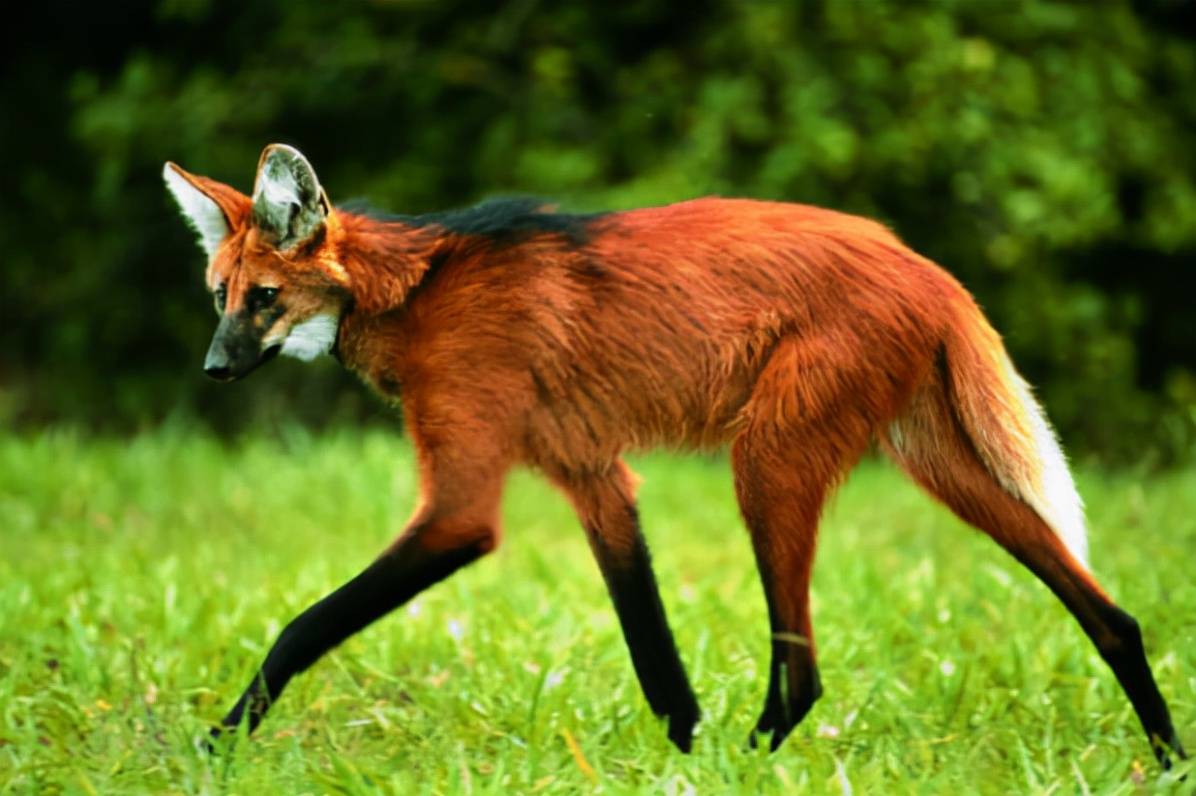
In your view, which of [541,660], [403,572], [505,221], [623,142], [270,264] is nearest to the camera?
[403,572]

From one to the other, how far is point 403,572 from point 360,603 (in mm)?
99

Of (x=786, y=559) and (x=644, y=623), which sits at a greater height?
(x=786, y=559)

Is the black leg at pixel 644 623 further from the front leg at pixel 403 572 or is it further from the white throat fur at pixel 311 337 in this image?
the white throat fur at pixel 311 337

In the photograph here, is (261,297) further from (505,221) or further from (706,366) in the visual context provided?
(706,366)

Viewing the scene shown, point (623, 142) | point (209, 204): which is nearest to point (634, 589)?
point (209, 204)

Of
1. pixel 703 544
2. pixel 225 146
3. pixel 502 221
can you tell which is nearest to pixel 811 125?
pixel 703 544

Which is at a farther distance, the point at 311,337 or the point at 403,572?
the point at 311,337

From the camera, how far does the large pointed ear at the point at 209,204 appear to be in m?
2.92

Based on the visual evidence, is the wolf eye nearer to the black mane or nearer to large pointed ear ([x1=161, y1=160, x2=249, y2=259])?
large pointed ear ([x1=161, y1=160, x2=249, y2=259])

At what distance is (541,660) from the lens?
11.4ft

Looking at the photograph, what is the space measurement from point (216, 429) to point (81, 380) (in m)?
0.87

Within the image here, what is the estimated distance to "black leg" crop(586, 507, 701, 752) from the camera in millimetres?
3057

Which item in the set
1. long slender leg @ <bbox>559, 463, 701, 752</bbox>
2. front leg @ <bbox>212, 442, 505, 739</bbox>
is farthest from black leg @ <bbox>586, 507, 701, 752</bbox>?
front leg @ <bbox>212, 442, 505, 739</bbox>

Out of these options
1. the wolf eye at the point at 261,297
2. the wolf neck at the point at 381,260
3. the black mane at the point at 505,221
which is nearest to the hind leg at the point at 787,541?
the black mane at the point at 505,221
